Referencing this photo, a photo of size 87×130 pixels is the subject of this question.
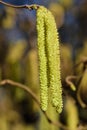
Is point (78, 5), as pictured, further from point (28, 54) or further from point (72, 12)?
point (28, 54)

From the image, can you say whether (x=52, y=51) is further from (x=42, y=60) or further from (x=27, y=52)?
(x=27, y=52)

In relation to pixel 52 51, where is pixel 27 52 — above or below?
below

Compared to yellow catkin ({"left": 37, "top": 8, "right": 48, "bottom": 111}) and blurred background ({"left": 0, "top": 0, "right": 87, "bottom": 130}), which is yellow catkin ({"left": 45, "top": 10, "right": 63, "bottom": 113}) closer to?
yellow catkin ({"left": 37, "top": 8, "right": 48, "bottom": 111})

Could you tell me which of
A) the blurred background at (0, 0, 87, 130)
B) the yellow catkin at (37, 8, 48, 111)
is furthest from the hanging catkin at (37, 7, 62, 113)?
the blurred background at (0, 0, 87, 130)

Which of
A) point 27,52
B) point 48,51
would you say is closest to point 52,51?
point 48,51

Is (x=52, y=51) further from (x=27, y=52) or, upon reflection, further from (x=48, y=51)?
(x=27, y=52)

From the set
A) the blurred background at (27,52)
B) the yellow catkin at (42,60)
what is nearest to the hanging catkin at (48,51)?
the yellow catkin at (42,60)

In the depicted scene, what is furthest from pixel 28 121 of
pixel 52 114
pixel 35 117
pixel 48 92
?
pixel 48 92

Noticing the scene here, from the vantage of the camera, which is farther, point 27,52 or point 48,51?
point 27,52
